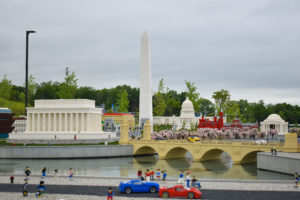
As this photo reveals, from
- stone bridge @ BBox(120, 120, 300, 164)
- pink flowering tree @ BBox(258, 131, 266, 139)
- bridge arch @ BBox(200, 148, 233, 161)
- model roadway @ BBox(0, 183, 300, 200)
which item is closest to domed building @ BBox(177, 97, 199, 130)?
pink flowering tree @ BBox(258, 131, 266, 139)

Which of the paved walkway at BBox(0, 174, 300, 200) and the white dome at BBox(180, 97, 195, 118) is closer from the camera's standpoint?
the paved walkway at BBox(0, 174, 300, 200)

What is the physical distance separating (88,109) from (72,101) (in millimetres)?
5304

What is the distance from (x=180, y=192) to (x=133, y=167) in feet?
121

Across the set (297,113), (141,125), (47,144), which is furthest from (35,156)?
(297,113)

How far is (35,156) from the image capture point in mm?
86938

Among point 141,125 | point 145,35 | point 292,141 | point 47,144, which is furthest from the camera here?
point 141,125

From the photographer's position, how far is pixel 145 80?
114938 mm

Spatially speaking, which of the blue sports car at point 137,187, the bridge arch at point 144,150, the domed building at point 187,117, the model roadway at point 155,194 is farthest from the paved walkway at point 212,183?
the domed building at point 187,117

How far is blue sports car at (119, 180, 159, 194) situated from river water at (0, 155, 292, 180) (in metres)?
20.8

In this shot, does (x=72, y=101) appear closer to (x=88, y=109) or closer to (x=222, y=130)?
(x=88, y=109)

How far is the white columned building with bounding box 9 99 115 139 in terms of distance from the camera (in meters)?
104

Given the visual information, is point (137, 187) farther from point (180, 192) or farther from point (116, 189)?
point (180, 192)

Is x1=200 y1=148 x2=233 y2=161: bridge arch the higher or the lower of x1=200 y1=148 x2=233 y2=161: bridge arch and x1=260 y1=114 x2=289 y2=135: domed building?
the lower

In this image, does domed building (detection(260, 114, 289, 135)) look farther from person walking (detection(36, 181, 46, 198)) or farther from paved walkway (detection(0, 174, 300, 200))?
person walking (detection(36, 181, 46, 198))
